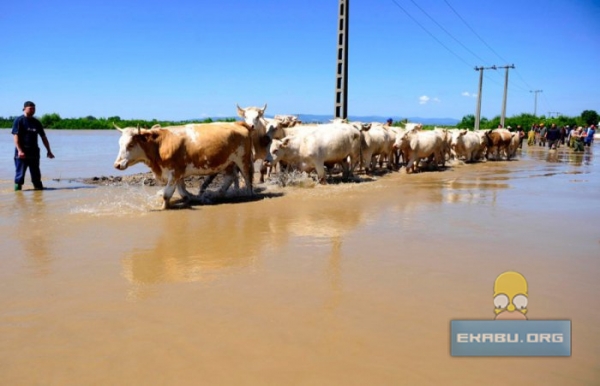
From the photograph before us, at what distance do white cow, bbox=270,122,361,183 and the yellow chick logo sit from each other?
311 inches

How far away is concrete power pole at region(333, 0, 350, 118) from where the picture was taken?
18.6 meters

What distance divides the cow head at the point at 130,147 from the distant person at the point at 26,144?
3.67 metres

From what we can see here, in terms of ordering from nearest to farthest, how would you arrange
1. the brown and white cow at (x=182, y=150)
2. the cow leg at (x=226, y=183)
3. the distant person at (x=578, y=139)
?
the brown and white cow at (x=182, y=150)
the cow leg at (x=226, y=183)
the distant person at (x=578, y=139)

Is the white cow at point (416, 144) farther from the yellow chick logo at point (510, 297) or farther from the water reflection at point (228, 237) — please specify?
the yellow chick logo at point (510, 297)

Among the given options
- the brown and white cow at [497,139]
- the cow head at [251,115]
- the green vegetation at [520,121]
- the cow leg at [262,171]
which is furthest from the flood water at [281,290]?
the green vegetation at [520,121]

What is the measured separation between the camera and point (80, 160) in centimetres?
2100

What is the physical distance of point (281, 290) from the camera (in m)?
4.74

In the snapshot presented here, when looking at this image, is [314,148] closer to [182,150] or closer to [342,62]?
[182,150]

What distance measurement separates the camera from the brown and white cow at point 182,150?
9.13 metres

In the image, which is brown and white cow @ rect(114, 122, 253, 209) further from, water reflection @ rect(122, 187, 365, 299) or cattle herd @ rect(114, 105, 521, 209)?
water reflection @ rect(122, 187, 365, 299)

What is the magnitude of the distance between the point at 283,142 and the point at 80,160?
39.7 feet

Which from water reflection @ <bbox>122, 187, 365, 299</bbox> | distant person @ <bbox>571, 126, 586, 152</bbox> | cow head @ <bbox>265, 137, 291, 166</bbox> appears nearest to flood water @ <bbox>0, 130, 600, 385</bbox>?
water reflection @ <bbox>122, 187, 365, 299</bbox>

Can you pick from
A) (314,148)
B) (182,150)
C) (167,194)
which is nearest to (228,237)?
(167,194)

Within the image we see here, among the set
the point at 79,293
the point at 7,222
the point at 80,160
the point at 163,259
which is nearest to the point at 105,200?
the point at 7,222
